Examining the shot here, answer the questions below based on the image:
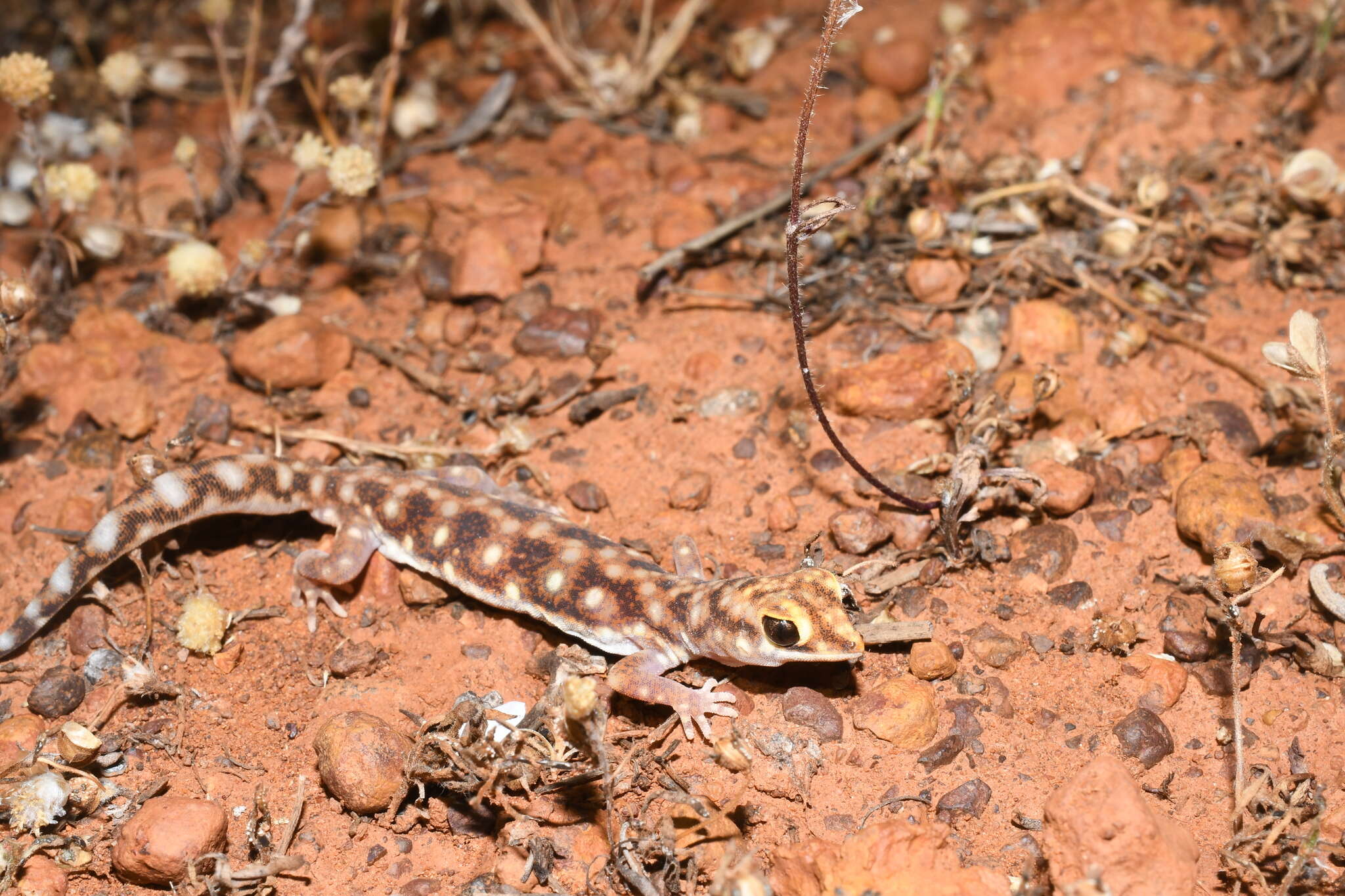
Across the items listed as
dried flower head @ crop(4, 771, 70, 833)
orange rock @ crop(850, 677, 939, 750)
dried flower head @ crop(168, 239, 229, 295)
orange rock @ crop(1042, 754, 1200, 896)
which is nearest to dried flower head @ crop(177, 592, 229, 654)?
dried flower head @ crop(4, 771, 70, 833)

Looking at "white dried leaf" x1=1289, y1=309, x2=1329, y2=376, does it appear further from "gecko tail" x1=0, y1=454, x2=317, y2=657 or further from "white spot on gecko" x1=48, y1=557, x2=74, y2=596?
"white spot on gecko" x1=48, y1=557, x2=74, y2=596

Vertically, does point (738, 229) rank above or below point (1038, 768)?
above

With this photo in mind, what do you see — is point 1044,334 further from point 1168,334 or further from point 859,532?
point 859,532

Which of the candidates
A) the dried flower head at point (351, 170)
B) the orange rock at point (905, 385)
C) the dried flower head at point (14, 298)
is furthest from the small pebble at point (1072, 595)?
the dried flower head at point (14, 298)

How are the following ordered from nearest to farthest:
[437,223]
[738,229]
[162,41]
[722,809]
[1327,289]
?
[722,809]
[1327,289]
[738,229]
[437,223]
[162,41]

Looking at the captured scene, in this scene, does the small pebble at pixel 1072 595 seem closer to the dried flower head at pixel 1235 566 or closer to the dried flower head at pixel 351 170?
the dried flower head at pixel 1235 566

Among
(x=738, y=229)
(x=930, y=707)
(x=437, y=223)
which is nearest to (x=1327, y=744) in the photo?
(x=930, y=707)

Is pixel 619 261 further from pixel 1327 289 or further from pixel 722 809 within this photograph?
pixel 1327 289
